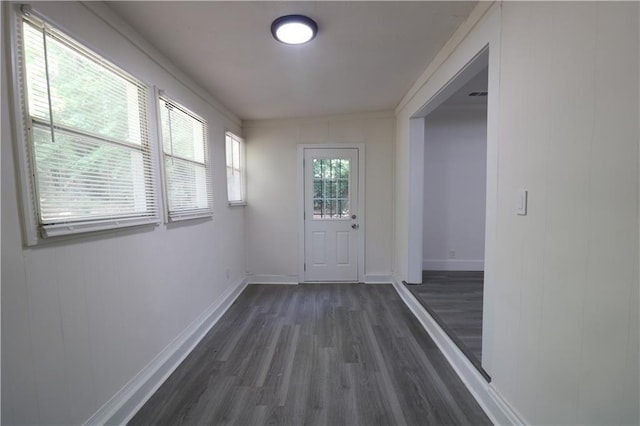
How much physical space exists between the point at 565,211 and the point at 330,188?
298 cm

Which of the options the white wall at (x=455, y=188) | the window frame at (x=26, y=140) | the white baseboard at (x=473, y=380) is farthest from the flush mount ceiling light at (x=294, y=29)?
the white wall at (x=455, y=188)

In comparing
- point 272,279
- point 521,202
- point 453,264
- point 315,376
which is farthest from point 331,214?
point 521,202

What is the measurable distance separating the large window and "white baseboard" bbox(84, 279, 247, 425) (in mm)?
1001

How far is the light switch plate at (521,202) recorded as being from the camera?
4.32 ft

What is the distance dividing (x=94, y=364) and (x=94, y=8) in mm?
1891

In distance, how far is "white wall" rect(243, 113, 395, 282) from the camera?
12.6ft

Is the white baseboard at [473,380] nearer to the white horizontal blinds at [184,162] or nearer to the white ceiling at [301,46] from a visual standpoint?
the white ceiling at [301,46]

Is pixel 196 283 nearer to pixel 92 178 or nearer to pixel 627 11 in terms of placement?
pixel 92 178

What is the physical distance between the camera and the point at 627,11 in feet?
2.76

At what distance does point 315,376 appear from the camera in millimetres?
1921

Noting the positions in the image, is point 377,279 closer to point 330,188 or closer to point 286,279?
point 286,279

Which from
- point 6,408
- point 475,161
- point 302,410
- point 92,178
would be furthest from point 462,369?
point 475,161

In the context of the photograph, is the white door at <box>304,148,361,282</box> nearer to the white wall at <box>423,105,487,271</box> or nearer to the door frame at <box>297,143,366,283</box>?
the door frame at <box>297,143,366,283</box>

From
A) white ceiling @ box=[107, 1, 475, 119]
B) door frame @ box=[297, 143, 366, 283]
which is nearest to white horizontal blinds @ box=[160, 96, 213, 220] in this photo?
white ceiling @ box=[107, 1, 475, 119]
